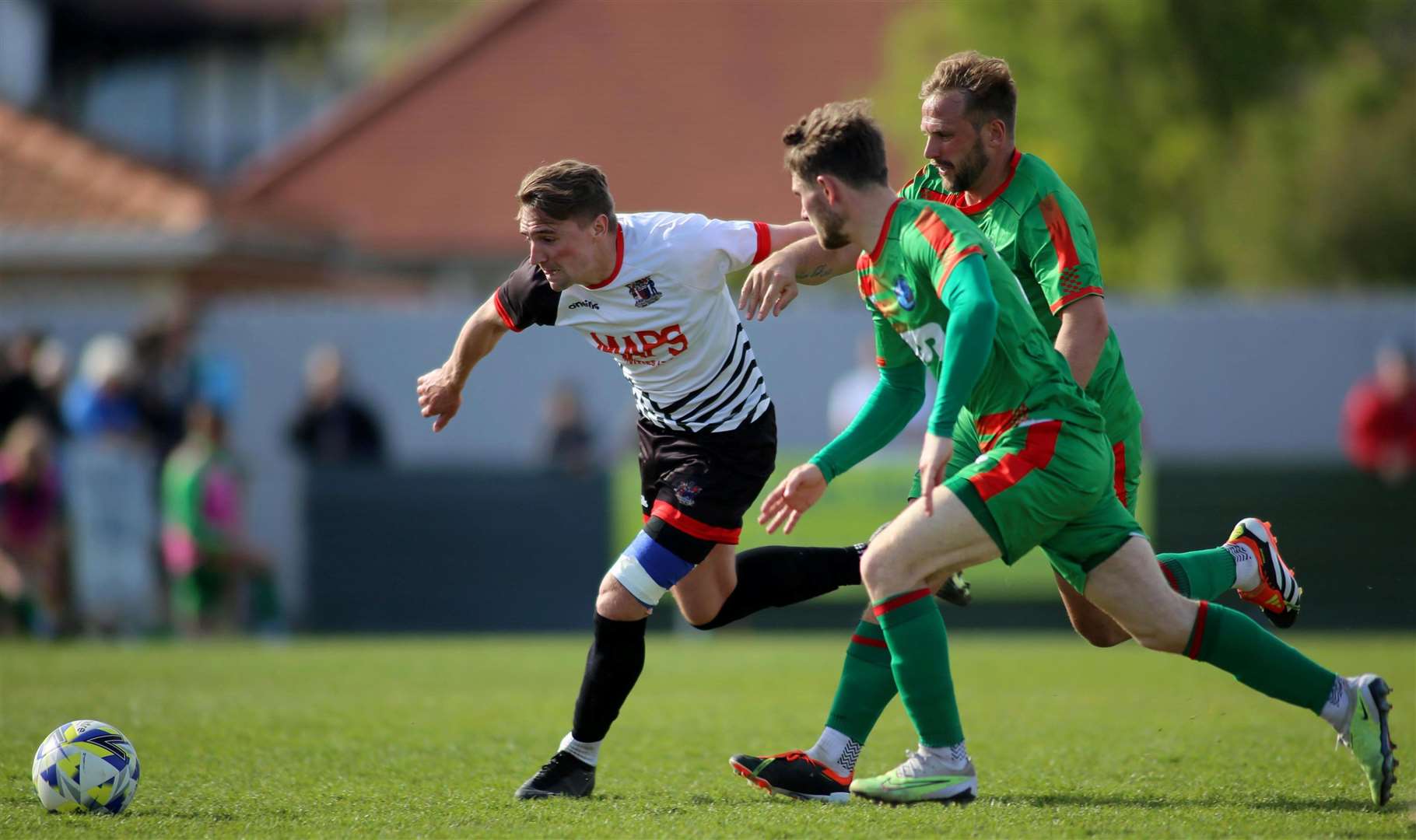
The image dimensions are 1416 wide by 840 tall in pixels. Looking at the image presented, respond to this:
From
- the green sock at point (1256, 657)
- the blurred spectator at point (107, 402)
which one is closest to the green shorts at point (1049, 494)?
the green sock at point (1256, 657)

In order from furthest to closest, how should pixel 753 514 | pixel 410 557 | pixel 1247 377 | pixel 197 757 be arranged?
pixel 1247 377 < pixel 410 557 < pixel 753 514 < pixel 197 757

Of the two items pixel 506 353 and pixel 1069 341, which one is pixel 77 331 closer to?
pixel 506 353

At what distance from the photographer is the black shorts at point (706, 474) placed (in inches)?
217

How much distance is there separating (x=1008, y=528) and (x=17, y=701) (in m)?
5.88

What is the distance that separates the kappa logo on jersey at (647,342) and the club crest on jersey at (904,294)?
3.09 ft

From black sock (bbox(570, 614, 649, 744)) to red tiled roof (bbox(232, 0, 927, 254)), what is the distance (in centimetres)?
2026

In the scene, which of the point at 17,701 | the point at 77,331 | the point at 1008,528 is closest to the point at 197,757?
the point at 17,701

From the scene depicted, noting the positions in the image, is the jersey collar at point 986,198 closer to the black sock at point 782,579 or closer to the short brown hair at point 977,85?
the short brown hair at point 977,85

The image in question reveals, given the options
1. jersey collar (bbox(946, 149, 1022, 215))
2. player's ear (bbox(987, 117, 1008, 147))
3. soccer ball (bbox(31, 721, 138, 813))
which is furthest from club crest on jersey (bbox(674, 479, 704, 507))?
soccer ball (bbox(31, 721, 138, 813))

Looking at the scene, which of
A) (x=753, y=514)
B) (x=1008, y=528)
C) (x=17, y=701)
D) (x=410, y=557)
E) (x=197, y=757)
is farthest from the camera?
(x=410, y=557)

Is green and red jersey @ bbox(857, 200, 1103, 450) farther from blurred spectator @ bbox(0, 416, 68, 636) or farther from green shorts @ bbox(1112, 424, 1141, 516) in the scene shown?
blurred spectator @ bbox(0, 416, 68, 636)

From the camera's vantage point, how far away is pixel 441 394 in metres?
5.46

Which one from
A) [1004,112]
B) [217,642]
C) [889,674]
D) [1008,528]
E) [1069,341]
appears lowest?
[217,642]

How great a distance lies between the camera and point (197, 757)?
6.36m
